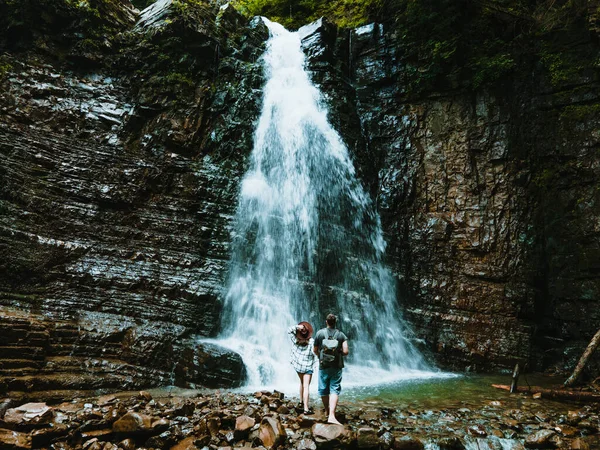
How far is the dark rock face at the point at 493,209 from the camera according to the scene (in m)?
10.8

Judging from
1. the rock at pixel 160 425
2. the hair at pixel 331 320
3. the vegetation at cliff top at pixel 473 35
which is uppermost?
the vegetation at cliff top at pixel 473 35

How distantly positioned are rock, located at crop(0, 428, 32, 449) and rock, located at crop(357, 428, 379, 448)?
380 centimetres

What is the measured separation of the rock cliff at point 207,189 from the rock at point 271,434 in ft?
10.9

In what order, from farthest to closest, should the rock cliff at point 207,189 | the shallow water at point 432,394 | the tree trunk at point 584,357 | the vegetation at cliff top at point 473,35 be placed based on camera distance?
the vegetation at cliff top at point 473,35 → the tree trunk at point 584,357 → the rock cliff at point 207,189 → the shallow water at point 432,394

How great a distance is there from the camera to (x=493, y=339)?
35.4 ft

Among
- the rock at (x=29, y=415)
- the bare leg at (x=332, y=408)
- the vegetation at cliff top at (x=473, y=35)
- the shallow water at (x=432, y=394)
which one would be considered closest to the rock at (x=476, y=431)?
the shallow water at (x=432, y=394)

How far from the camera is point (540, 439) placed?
487 centimetres

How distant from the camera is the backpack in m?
5.26

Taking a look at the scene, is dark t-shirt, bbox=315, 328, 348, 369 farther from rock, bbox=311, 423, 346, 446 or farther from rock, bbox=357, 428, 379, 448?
rock, bbox=357, 428, 379, 448

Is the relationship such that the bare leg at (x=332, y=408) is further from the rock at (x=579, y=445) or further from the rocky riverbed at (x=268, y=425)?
the rock at (x=579, y=445)

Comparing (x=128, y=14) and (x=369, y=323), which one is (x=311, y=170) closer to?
(x=369, y=323)

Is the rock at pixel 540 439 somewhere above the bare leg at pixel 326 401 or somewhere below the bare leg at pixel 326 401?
below

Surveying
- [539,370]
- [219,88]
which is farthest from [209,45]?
[539,370]

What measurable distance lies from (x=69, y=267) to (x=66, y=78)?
23.3ft
